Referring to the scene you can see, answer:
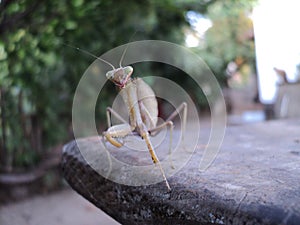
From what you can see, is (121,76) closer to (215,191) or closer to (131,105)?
(131,105)

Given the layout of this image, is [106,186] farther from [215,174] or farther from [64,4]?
[64,4]

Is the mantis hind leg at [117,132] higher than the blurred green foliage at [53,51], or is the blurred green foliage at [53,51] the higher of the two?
the mantis hind leg at [117,132]

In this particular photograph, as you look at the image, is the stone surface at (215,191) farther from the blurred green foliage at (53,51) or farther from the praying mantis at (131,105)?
the blurred green foliage at (53,51)

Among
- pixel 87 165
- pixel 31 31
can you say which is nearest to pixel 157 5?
pixel 31 31

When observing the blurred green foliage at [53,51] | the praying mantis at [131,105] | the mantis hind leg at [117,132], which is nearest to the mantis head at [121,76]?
the praying mantis at [131,105]

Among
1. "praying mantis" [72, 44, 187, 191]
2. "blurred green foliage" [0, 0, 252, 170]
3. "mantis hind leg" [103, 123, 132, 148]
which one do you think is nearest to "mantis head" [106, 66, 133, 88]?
"praying mantis" [72, 44, 187, 191]

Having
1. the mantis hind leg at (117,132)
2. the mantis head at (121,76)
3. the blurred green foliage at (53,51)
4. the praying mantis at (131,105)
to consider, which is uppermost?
the mantis head at (121,76)
